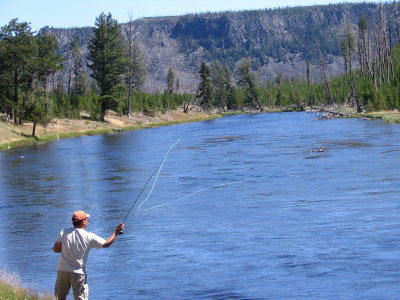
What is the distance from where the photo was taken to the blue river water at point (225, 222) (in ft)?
47.4

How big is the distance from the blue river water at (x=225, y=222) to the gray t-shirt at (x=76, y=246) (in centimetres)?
371

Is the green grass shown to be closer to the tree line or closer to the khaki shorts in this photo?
the tree line

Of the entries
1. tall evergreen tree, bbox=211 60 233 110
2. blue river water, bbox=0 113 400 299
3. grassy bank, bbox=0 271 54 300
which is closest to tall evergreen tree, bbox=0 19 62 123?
blue river water, bbox=0 113 400 299

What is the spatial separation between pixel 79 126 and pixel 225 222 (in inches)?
2157

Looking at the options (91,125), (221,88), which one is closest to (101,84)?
(91,125)

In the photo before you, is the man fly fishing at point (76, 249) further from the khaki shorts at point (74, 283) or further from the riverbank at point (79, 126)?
the riverbank at point (79, 126)

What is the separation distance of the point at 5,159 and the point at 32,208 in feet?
68.3

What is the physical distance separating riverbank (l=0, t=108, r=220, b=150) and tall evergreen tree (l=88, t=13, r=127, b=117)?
3.19m

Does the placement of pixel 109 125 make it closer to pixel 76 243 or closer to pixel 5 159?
pixel 5 159

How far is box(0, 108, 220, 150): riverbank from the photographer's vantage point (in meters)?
59.2

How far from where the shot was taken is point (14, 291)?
41.0 feet

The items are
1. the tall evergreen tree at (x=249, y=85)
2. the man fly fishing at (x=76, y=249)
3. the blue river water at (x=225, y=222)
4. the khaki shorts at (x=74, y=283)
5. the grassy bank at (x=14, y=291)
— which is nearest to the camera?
the man fly fishing at (x=76, y=249)

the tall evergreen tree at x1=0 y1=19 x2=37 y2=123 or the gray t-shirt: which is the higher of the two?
the tall evergreen tree at x1=0 y1=19 x2=37 y2=123

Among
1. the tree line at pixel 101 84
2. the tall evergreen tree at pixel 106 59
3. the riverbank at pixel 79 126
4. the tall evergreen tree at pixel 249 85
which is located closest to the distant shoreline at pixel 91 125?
the riverbank at pixel 79 126
